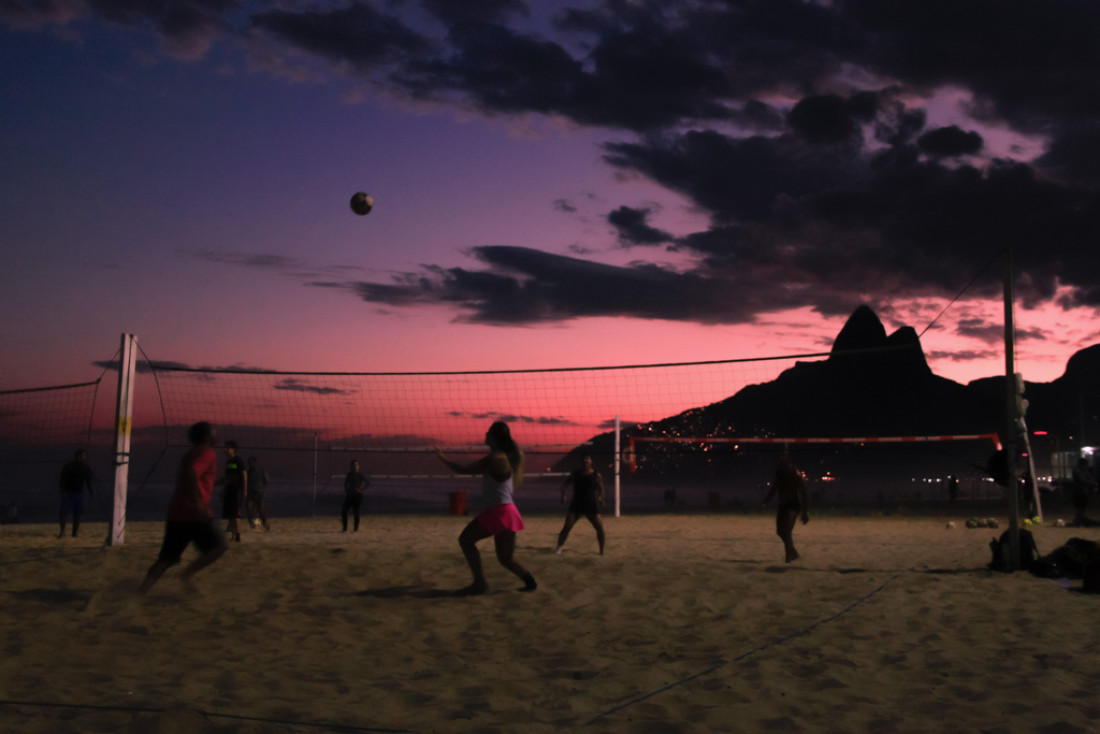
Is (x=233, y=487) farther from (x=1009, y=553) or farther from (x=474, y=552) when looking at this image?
(x=1009, y=553)

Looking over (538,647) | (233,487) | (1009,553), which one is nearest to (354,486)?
(233,487)

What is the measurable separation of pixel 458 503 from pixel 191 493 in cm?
1541

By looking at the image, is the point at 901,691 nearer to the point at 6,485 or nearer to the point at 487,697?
the point at 487,697

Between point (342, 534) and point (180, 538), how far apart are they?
330 inches

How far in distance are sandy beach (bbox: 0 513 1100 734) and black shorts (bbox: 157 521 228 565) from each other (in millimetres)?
430

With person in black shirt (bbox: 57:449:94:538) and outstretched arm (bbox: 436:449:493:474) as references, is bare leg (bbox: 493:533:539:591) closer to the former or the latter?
outstretched arm (bbox: 436:449:493:474)

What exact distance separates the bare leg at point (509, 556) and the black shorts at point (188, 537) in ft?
6.81

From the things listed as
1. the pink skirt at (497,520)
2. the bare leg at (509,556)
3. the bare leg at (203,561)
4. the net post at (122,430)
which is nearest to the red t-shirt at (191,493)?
the bare leg at (203,561)

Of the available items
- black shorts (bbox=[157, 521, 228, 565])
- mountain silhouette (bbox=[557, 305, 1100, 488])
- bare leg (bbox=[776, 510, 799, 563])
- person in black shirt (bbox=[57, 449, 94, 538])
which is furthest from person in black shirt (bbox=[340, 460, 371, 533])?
mountain silhouette (bbox=[557, 305, 1100, 488])

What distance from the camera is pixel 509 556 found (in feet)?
23.1

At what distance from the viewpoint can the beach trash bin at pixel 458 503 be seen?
21.4m

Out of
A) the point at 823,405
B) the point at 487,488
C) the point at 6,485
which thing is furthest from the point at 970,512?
the point at 823,405

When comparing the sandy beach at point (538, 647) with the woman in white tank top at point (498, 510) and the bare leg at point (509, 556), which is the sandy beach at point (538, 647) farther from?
the woman in white tank top at point (498, 510)

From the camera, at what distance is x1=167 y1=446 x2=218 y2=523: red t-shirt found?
617cm
